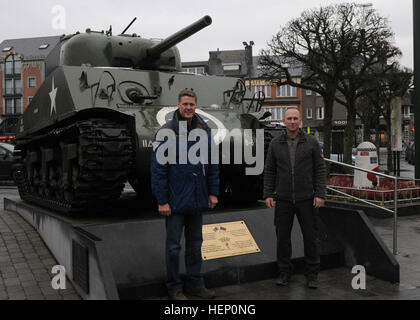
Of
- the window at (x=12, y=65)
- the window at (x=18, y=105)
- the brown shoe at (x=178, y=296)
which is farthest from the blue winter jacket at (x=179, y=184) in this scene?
the window at (x=12, y=65)

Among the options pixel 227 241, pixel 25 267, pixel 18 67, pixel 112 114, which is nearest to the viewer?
pixel 227 241

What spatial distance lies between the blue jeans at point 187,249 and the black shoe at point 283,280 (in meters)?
0.90

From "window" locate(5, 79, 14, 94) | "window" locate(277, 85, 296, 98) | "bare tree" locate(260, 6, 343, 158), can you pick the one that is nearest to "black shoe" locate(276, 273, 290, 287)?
"bare tree" locate(260, 6, 343, 158)

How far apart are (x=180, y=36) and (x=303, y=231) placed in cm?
371

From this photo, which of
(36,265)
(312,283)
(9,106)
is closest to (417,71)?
(312,283)

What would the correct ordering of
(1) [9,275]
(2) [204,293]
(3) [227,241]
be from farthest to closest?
(1) [9,275], (3) [227,241], (2) [204,293]

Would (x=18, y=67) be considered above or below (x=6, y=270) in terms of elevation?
Result: above

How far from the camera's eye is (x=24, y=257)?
649cm

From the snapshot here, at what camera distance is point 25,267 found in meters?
6.01

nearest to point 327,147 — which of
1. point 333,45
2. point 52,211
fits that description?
point 333,45

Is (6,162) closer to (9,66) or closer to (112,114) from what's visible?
(112,114)

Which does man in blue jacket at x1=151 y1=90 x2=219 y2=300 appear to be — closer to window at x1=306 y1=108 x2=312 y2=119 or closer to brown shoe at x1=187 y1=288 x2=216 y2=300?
brown shoe at x1=187 y1=288 x2=216 y2=300
